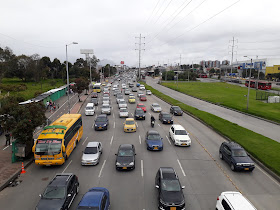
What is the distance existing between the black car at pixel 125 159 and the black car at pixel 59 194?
3988 millimetres

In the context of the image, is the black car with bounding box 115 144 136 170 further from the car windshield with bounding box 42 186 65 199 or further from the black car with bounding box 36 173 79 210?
the car windshield with bounding box 42 186 65 199

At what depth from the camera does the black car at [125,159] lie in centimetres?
1600

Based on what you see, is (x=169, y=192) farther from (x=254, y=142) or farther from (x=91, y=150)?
(x=254, y=142)

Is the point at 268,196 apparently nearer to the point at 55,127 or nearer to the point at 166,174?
the point at 166,174

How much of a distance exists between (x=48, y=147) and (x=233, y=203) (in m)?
13.2

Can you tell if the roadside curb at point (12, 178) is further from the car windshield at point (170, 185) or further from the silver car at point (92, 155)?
the car windshield at point (170, 185)

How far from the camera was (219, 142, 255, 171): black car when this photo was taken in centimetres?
1606

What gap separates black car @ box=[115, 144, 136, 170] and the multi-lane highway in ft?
1.64

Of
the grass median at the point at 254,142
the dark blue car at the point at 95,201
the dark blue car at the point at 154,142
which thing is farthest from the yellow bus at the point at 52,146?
the grass median at the point at 254,142

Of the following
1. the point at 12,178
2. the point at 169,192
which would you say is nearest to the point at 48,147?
the point at 12,178

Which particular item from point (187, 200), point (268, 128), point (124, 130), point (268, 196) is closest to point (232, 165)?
point (268, 196)

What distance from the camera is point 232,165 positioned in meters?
16.5

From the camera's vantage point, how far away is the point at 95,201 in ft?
34.0

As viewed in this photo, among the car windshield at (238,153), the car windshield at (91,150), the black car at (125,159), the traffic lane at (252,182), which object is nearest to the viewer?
the traffic lane at (252,182)
